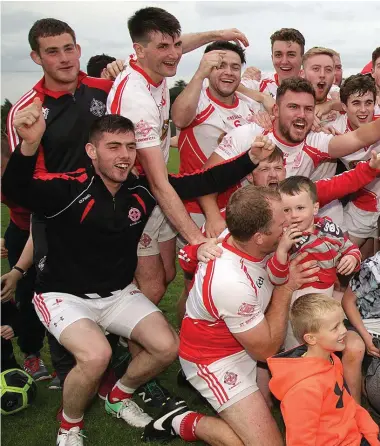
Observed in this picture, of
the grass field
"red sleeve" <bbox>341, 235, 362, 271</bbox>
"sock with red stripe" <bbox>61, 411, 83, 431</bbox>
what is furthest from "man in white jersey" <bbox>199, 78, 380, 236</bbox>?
"sock with red stripe" <bbox>61, 411, 83, 431</bbox>

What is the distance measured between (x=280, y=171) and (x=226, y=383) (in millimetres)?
1816

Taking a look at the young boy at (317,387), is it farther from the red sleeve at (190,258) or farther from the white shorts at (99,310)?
the white shorts at (99,310)

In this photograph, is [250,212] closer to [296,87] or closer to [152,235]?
[296,87]

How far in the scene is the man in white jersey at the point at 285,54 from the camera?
6.95 metres

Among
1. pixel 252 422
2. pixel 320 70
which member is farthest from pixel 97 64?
pixel 252 422

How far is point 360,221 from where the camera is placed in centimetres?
592

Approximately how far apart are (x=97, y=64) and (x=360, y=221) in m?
3.55

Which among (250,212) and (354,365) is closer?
(250,212)

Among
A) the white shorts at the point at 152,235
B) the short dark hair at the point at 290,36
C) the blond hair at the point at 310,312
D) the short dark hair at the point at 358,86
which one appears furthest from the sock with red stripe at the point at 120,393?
the short dark hair at the point at 290,36

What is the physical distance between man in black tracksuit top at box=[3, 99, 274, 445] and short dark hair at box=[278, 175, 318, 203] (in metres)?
0.43

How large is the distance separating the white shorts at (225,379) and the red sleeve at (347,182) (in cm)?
158

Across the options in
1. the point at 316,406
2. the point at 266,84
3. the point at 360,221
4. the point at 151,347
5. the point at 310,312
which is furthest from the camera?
the point at 266,84

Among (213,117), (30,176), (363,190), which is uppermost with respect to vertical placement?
(213,117)

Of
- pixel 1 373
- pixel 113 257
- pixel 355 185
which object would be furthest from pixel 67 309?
pixel 355 185
